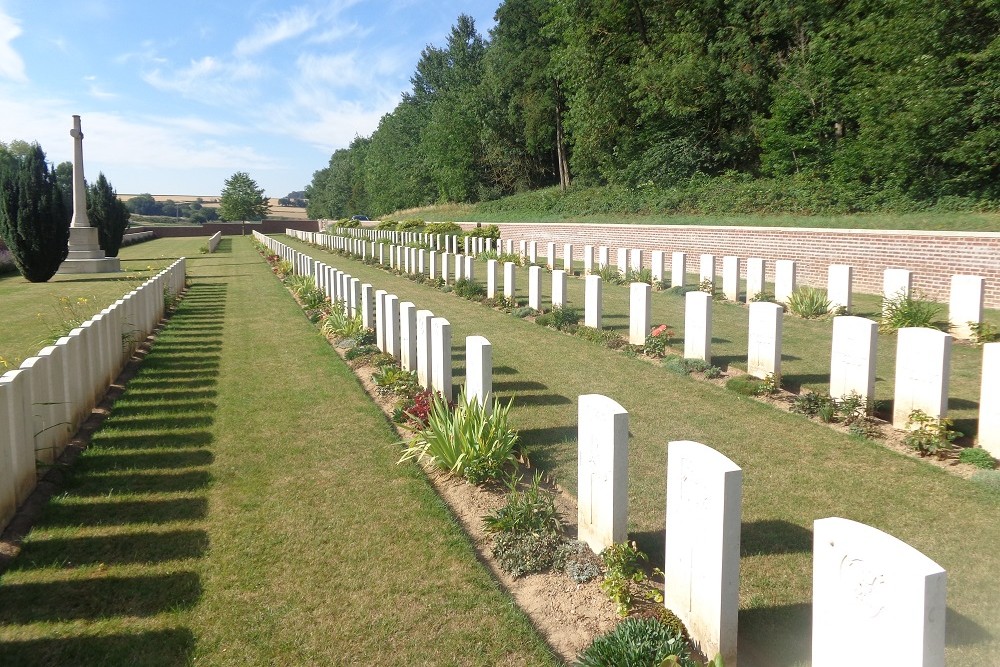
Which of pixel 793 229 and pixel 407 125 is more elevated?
pixel 407 125

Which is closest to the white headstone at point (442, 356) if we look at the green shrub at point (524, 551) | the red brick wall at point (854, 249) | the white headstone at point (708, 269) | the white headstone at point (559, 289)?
the green shrub at point (524, 551)

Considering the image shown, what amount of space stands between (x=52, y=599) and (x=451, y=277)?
14.8 meters

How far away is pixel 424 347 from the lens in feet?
25.1

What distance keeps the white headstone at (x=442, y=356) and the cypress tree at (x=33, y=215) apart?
60.6 ft

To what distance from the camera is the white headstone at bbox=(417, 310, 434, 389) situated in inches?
296

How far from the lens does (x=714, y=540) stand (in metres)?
3.08

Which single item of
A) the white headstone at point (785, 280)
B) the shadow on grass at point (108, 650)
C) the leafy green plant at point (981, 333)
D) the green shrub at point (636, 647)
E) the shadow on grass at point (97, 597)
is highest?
the white headstone at point (785, 280)

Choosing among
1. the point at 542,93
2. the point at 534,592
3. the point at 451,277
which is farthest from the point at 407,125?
the point at 534,592

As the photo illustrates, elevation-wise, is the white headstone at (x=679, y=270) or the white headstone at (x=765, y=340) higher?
the white headstone at (x=679, y=270)

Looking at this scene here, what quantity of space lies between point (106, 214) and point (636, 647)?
113 ft

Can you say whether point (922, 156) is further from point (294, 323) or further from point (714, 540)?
point (714, 540)

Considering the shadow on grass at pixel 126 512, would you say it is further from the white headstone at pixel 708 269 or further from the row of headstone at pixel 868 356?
the white headstone at pixel 708 269

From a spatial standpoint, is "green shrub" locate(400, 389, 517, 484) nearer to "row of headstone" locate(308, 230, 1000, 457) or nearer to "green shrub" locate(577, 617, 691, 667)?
"green shrub" locate(577, 617, 691, 667)

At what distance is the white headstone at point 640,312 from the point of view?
995cm
